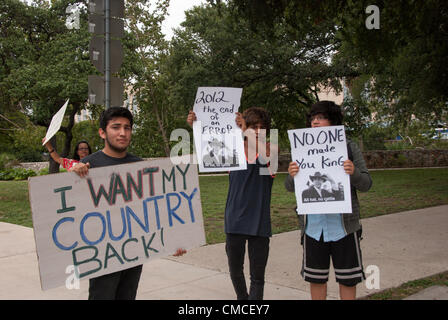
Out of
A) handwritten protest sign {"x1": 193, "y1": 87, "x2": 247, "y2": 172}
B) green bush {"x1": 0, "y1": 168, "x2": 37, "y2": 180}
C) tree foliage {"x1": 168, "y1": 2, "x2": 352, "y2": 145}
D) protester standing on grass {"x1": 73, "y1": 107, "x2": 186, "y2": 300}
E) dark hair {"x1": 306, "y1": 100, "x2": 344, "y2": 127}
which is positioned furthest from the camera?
green bush {"x1": 0, "y1": 168, "x2": 37, "y2": 180}

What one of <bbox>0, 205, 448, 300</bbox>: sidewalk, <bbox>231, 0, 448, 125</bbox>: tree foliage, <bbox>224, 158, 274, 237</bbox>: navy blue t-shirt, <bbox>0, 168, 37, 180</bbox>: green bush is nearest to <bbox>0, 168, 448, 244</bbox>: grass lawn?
<bbox>0, 205, 448, 300</bbox>: sidewalk

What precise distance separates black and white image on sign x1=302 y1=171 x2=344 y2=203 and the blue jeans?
0.56 meters

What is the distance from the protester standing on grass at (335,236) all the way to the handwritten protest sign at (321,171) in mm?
67

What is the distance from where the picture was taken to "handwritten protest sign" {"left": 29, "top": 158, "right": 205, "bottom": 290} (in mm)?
2947

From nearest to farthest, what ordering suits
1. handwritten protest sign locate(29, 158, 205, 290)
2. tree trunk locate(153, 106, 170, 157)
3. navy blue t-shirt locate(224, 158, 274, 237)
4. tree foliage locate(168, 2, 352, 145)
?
handwritten protest sign locate(29, 158, 205, 290), navy blue t-shirt locate(224, 158, 274, 237), tree foliage locate(168, 2, 352, 145), tree trunk locate(153, 106, 170, 157)

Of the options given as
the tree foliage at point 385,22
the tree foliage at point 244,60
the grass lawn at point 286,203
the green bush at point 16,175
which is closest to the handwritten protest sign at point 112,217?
the grass lawn at point 286,203

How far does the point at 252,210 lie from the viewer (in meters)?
3.68

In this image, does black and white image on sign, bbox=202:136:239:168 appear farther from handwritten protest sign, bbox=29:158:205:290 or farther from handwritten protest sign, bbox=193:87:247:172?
handwritten protest sign, bbox=29:158:205:290

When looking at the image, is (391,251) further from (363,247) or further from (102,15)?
(102,15)

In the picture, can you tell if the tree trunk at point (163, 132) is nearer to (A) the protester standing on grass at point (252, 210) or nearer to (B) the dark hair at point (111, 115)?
(A) the protester standing on grass at point (252, 210)

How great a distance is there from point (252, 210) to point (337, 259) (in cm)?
73

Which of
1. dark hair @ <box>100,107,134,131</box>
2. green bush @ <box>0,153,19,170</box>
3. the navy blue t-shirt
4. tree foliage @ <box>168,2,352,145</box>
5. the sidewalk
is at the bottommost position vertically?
the sidewalk

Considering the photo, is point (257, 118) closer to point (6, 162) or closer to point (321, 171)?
point (321, 171)

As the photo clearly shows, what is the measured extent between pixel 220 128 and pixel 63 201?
145 cm
